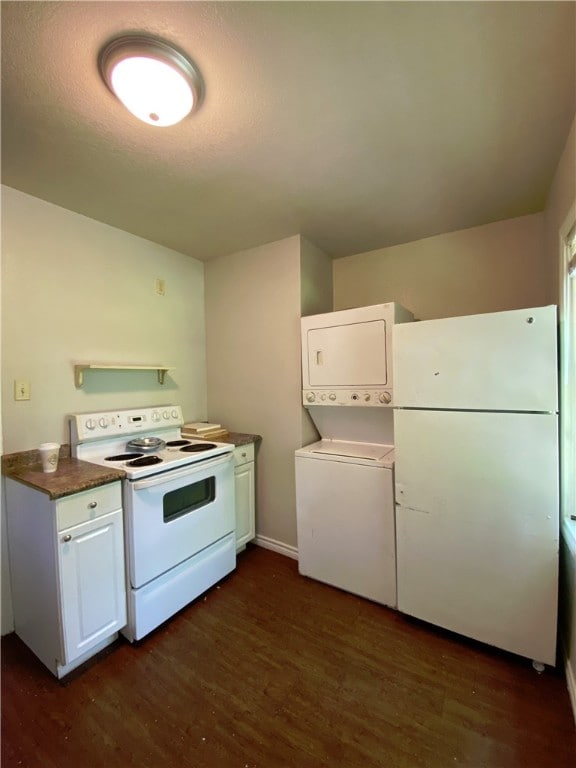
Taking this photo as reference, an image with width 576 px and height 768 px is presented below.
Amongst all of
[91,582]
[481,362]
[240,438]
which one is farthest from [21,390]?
[481,362]

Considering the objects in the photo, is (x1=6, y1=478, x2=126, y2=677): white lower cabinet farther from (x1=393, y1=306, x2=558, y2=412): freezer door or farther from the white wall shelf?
(x1=393, y1=306, x2=558, y2=412): freezer door

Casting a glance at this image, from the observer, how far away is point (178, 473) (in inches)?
69.2

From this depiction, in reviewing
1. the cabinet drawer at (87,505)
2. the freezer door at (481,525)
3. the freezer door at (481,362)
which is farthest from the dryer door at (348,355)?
the cabinet drawer at (87,505)

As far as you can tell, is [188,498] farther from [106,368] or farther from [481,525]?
[481,525]

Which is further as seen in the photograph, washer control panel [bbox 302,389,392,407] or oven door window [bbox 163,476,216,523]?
washer control panel [bbox 302,389,392,407]

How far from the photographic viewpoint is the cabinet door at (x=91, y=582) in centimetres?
138

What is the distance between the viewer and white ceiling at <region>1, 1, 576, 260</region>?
3.09ft

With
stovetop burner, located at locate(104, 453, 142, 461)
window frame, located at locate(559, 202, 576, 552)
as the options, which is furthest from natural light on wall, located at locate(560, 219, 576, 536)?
stovetop burner, located at locate(104, 453, 142, 461)

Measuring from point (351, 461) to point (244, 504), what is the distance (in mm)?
994

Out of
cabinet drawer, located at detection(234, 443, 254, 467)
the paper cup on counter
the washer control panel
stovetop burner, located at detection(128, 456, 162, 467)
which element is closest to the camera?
the paper cup on counter

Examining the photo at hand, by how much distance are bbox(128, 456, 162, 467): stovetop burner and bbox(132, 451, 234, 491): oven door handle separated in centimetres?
10

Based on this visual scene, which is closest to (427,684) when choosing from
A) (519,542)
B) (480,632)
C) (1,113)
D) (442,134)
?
(480,632)

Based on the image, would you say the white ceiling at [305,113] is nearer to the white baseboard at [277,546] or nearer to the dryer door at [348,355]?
the dryer door at [348,355]

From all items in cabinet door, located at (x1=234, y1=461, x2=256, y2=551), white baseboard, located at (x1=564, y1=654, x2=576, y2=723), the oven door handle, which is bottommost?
white baseboard, located at (x1=564, y1=654, x2=576, y2=723)
